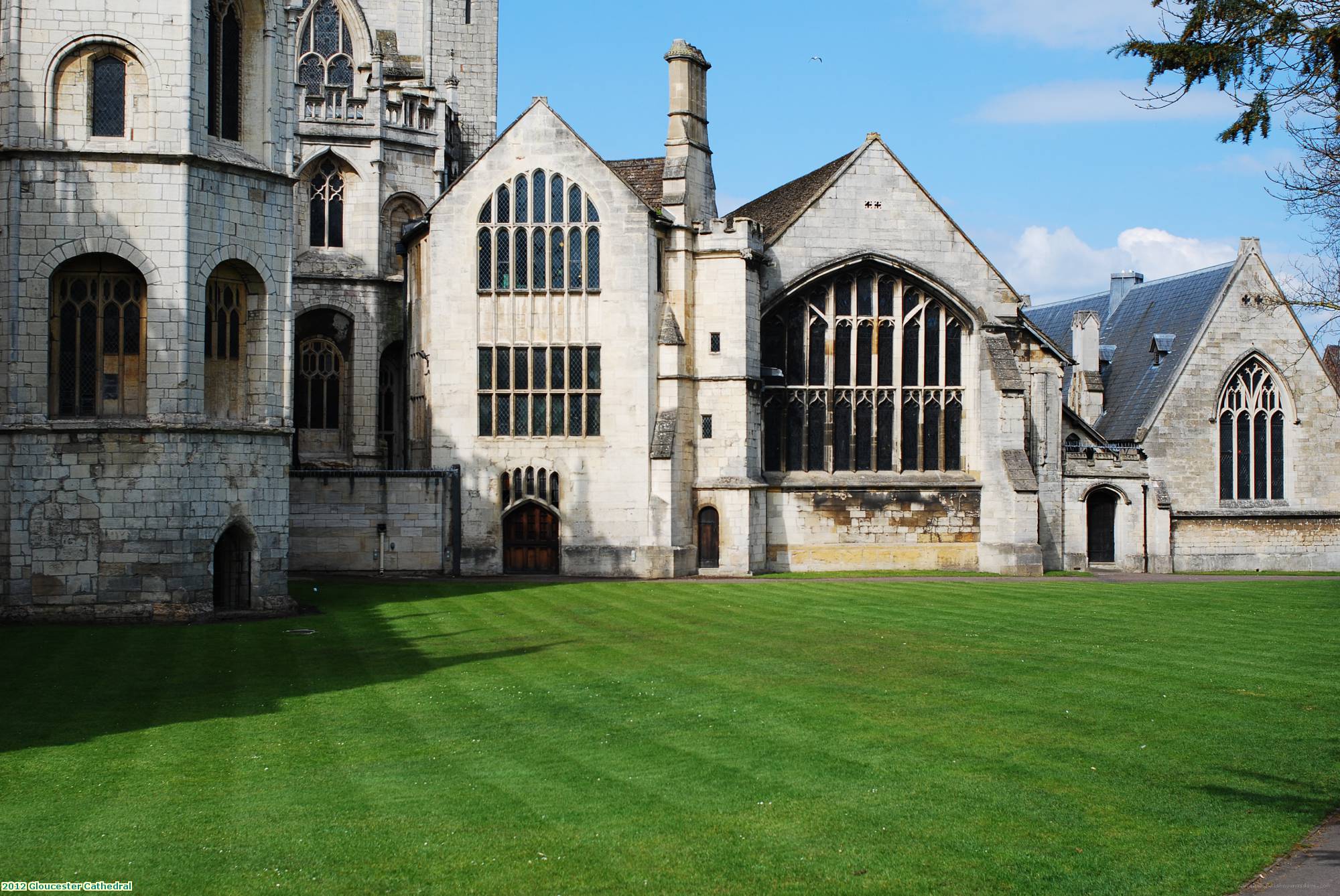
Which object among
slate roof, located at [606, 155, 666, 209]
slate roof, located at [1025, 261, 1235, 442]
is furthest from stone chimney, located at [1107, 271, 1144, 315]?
slate roof, located at [606, 155, 666, 209]

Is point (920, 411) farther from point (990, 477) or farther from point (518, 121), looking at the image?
point (518, 121)

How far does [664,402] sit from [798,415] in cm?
451

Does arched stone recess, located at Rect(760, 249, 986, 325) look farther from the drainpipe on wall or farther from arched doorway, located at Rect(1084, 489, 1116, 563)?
the drainpipe on wall

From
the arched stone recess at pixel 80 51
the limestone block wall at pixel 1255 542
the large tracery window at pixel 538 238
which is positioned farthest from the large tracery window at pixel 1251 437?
the arched stone recess at pixel 80 51

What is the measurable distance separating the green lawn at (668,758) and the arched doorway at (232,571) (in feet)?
10.4

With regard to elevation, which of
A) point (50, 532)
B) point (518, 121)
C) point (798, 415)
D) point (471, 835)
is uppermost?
point (518, 121)

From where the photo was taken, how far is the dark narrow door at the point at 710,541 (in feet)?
120

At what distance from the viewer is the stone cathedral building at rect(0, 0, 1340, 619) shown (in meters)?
25.1

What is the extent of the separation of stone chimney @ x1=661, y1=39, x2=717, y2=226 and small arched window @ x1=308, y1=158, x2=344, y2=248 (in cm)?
1015

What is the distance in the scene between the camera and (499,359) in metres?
36.3

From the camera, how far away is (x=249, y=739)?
13.6 m

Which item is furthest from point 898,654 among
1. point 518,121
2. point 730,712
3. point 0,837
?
point 518,121

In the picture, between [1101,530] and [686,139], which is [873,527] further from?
[686,139]

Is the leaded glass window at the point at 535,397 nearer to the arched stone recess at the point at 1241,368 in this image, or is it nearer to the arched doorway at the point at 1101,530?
the arched doorway at the point at 1101,530
